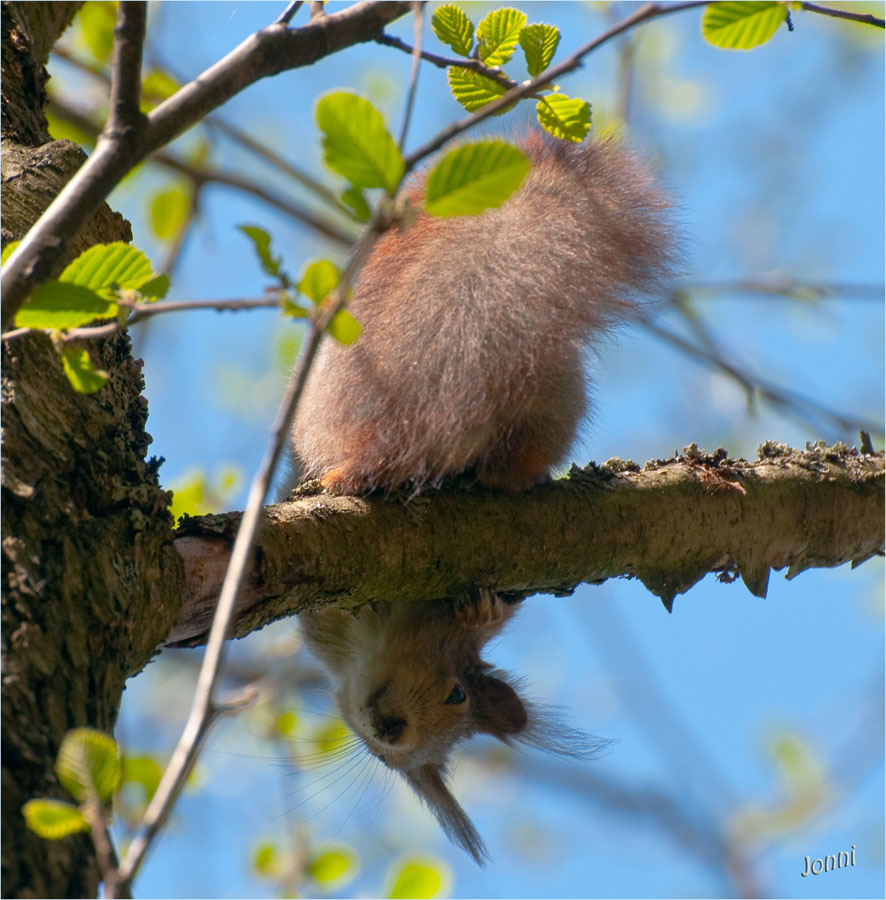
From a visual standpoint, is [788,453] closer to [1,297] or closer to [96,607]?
[96,607]

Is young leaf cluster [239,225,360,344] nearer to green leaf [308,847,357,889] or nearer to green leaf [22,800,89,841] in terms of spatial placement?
green leaf [22,800,89,841]

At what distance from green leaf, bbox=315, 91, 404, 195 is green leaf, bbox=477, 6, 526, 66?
0.70 metres

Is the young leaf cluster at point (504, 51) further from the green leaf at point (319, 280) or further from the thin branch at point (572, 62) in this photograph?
the green leaf at point (319, 280)

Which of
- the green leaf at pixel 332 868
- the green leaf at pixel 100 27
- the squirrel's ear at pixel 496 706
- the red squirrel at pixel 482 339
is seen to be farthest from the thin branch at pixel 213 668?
the green leaf at pixel 100 27

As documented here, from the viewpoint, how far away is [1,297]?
128cm

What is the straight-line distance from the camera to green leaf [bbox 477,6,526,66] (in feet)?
5.80

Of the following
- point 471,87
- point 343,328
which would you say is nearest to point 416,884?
point 343,328

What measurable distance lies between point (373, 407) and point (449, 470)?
244mm

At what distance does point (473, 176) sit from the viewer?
1.20m

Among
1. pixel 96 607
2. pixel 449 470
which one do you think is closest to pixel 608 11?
pixel 449 470

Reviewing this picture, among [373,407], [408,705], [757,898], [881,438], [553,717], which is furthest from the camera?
[757,898]

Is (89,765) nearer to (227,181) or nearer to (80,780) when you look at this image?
(80,780)

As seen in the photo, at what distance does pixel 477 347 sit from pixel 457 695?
1164 mm

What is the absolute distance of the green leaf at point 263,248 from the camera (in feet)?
4.03
